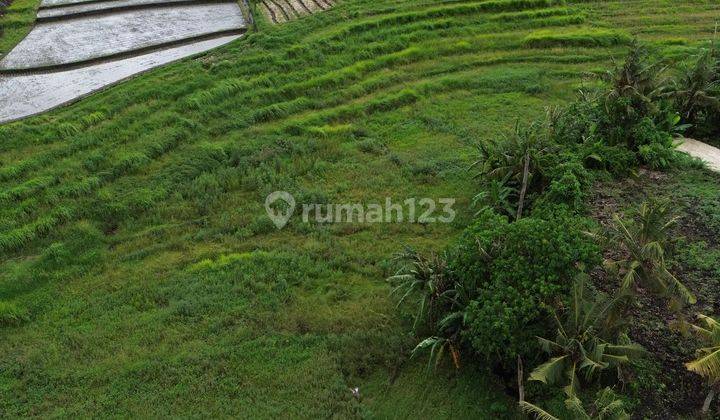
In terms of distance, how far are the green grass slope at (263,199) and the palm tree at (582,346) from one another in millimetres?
1110

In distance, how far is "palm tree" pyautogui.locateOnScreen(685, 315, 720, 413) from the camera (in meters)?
7.84

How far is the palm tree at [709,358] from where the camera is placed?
25.7 feet

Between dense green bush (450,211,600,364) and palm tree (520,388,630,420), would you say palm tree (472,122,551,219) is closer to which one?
dense green bush (450,211,600,364)

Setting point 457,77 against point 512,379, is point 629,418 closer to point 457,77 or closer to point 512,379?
point 512,379

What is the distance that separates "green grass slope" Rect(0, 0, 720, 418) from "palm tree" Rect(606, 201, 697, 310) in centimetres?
267

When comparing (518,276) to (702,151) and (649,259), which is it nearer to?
(649,259)

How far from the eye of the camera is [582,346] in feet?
27.9

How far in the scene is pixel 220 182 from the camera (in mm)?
13969

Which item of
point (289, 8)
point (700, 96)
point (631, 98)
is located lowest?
point (700, 96)

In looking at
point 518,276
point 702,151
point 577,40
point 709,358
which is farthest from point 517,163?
point 577,40

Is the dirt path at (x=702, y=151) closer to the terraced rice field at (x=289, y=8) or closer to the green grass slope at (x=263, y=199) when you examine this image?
the green grass slope at (x=263, y=199)

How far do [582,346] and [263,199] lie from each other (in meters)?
7.66

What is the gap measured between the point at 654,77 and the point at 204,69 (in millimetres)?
11738

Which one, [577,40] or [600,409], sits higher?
[577,40]
